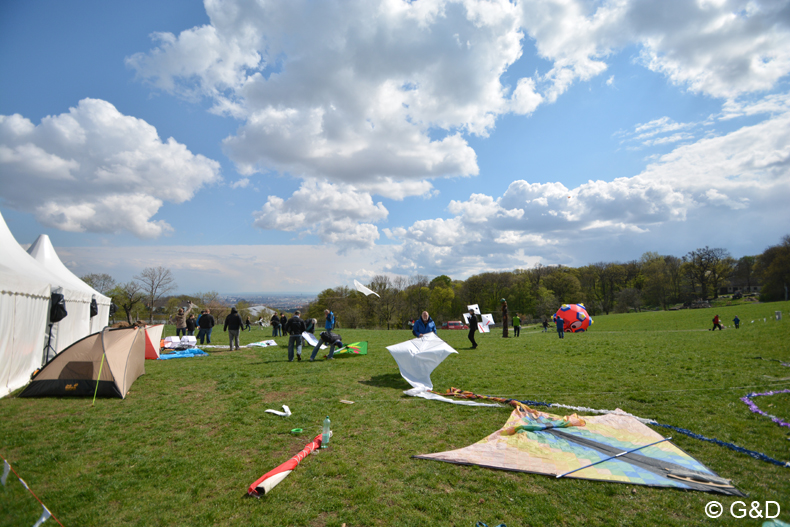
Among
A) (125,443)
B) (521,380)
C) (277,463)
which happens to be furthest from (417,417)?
(125,443)

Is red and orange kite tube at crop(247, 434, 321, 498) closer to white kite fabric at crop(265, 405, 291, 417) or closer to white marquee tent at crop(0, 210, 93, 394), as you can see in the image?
white kite fabric at crop(265, 405, 291, 417)

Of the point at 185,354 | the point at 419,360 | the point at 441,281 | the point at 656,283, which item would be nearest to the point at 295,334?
the point at 185,354

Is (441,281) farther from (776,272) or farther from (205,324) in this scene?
(205,324)

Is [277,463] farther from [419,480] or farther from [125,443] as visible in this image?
[125,443]

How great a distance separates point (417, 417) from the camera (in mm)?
6617

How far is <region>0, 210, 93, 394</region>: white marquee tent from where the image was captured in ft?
28.0

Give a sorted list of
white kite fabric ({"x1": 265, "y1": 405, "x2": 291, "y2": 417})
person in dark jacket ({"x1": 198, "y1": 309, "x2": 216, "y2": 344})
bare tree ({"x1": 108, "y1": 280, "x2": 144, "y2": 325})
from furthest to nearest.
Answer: bare tree ({"x1": 108, "y1": 280, "x2": 144, "y2": 325}) < person in dark jacket ({"x1": 198, "y1": 309, "x2": 216, "y2": 344}) < white kite fabric ({"x1": 265, "y1": 405, "x2": 291, "y2": 417})

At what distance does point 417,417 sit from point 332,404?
6.43 ft

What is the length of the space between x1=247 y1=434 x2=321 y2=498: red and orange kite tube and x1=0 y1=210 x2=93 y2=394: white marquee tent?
8335mm

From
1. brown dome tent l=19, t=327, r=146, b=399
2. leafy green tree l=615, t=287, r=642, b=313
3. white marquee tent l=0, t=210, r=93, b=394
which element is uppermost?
white marquee tent l=0, t=210, r=93, b=394

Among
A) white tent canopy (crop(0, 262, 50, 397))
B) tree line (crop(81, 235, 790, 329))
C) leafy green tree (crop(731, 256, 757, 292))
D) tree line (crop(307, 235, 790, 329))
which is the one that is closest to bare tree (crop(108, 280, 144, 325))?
tree line (crop(81, 235, 790, 329))

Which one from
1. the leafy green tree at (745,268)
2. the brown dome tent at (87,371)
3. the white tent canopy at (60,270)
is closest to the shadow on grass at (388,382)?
the brown dome tent at (87,371)

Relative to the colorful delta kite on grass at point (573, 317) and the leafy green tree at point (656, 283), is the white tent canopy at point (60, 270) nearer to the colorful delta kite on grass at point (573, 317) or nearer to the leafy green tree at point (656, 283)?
the colorful delta kite on grass at point (573, 317)

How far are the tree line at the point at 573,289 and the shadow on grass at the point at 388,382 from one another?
1726 inches
